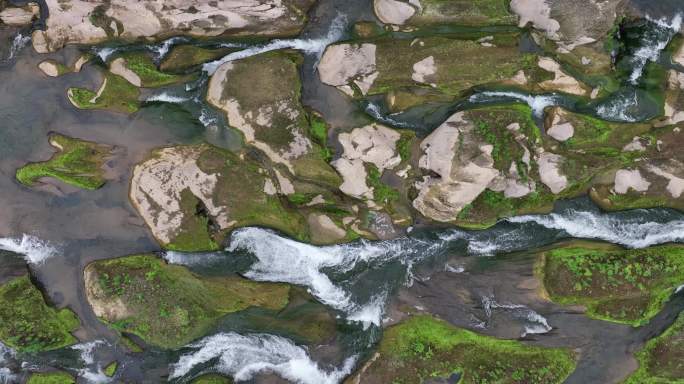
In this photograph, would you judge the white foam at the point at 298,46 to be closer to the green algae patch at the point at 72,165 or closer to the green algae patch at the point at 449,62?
the green algae patch at the point at 449,62

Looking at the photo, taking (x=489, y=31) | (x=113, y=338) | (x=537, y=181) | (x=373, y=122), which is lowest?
(x=113, y=338)

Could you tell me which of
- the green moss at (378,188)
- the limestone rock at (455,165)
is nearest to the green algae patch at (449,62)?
the limestone rock at (455,165)

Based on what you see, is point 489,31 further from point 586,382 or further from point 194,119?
point 586,382

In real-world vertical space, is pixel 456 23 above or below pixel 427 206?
A: above

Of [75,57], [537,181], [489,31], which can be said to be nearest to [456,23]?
[489,31]

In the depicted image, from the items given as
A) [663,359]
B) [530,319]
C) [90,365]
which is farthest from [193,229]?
[663,359]

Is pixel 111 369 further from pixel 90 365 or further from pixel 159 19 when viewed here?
pixel 159 19

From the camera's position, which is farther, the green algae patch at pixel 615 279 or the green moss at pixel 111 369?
the green moss at pixel 111 369
